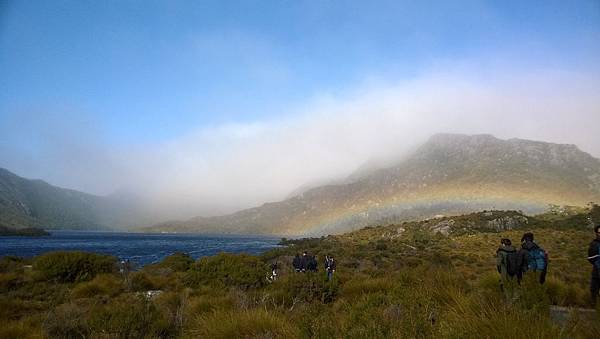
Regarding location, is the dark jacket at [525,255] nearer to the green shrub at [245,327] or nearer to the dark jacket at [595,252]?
the dark jacket at [595,252]

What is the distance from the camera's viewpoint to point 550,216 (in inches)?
2391

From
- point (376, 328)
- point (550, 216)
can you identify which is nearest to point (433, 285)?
point (376, 328)

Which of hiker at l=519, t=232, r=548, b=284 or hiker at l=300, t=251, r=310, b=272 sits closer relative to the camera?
hiker at l=519, t=232, r=548, b=284

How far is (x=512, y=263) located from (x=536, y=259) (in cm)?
54

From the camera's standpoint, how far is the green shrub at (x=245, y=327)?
623 centimetres

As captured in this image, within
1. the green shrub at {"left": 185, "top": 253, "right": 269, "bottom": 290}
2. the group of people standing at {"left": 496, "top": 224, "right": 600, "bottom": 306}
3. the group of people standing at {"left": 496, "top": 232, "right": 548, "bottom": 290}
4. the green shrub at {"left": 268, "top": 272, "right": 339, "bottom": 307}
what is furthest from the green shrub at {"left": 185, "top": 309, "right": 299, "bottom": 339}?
the green shrub at {"left": 185, "top": 253, "right": 269, "bottom": 290}

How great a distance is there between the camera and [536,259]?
9750 mm

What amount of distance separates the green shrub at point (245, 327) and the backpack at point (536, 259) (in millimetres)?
6620

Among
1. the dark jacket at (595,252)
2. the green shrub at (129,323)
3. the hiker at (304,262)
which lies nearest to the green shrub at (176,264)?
the hiker at (304,262)

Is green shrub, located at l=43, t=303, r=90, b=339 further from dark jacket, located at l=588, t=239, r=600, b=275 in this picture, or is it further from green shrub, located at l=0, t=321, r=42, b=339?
dark jacket, located at l=588, t=239, r=600, b=275

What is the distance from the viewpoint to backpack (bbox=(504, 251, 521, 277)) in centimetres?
985

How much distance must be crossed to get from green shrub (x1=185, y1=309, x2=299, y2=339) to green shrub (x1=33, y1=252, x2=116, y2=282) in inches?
702

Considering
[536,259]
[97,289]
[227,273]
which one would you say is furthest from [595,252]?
[97,289]

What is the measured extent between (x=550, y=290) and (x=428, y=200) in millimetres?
124425
